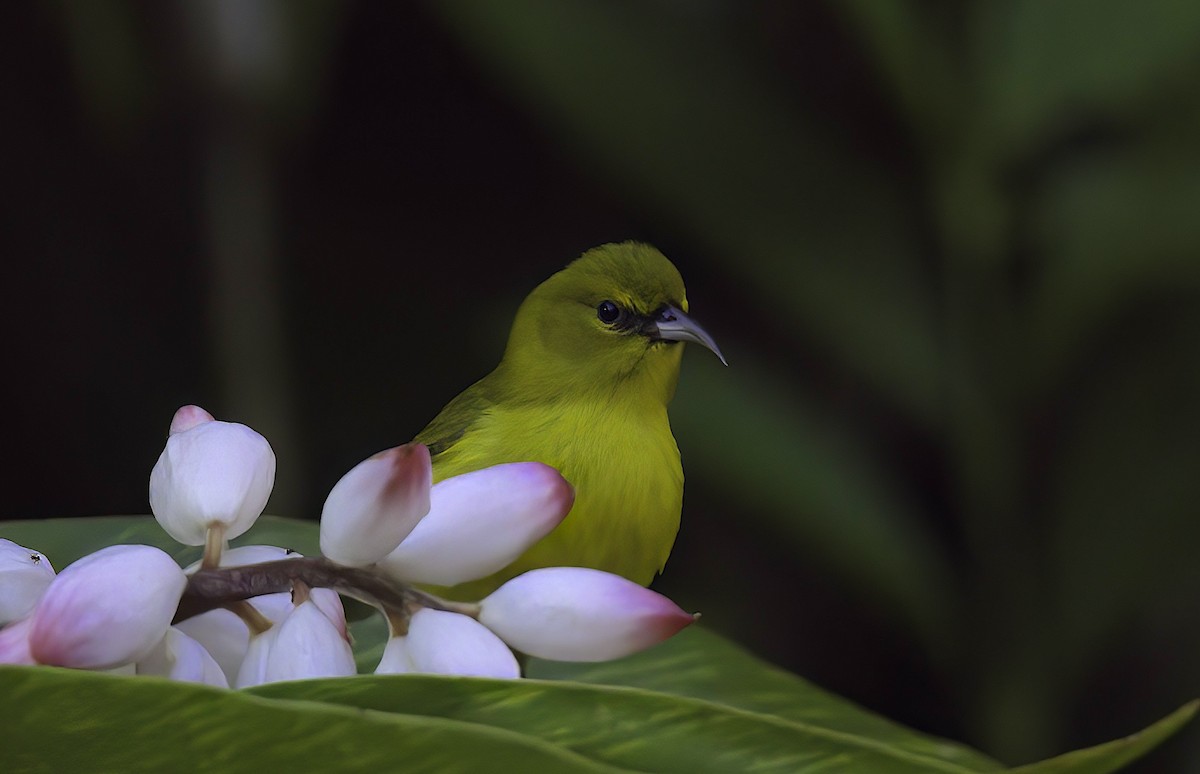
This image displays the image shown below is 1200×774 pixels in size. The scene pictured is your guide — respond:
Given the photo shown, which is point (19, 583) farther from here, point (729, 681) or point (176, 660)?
point (729, 681)

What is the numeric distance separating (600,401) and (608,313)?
36mm

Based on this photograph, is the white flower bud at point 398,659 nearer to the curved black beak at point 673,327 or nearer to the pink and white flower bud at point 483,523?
the pink and white flower bud at point 483,523

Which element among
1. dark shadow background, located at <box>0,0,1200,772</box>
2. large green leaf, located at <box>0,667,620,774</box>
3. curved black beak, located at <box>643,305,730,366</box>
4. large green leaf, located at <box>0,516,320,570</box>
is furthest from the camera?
A: dark shadow background, located at <box>0,0,1200,772</box>

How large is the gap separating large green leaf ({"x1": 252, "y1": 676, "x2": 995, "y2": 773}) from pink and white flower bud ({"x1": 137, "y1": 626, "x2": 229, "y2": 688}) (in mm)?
34

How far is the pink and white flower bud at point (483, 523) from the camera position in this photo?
0.23 m

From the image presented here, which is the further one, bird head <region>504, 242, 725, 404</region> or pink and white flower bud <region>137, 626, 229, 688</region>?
bird head <region>504, 242, 725, 404</region>

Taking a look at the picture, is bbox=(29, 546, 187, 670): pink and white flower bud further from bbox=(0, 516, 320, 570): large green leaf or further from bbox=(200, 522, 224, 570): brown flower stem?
bbox=(0, 516, 320, 570): large green leaf

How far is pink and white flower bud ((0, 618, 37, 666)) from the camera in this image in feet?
0.65

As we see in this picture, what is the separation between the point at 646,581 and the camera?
0.45m

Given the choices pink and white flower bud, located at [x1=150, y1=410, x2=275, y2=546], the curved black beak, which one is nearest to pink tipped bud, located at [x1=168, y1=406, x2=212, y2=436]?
pink and white flower bud, located at [x1=150, y1=410, x2=275, y2=546]

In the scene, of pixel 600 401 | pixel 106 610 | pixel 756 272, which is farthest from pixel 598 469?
pixel 756 272

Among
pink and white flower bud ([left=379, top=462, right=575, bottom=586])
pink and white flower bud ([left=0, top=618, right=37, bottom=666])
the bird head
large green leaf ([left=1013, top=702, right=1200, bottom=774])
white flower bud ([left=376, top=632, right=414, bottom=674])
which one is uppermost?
the bird head

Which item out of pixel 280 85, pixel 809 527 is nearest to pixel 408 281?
pixel 280 85

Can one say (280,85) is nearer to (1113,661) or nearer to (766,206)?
(766,206)
